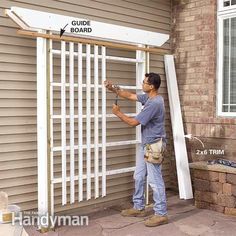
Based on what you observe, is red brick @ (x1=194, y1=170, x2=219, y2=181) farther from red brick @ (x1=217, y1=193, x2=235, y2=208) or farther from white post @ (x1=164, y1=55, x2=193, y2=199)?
white post @ (x1=164, y1=55, x2=193, y2=199)

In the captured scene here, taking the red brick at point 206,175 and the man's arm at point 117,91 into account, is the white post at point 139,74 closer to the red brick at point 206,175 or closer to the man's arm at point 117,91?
the man's arm at point 117,91

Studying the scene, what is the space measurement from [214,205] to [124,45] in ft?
7.87

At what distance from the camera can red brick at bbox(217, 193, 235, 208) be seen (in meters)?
4.87

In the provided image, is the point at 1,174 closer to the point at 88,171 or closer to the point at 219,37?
the point at 88,171

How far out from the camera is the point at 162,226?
438 centimetres

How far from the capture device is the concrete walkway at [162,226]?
417cm

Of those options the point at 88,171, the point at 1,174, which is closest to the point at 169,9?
the point at 88,171

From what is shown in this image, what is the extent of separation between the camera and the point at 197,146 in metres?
5.77

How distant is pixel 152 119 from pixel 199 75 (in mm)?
1754

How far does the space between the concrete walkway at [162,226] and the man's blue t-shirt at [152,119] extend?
98 centimetres

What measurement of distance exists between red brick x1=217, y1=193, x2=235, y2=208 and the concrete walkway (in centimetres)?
14

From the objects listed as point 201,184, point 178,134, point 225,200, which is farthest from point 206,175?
point 178,134

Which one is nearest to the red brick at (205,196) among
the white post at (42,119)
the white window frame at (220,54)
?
the white window frame at (220,54)

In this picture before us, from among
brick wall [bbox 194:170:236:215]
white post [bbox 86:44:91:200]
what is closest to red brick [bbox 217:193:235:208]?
brick wall [bbox 194:170:236:215]
